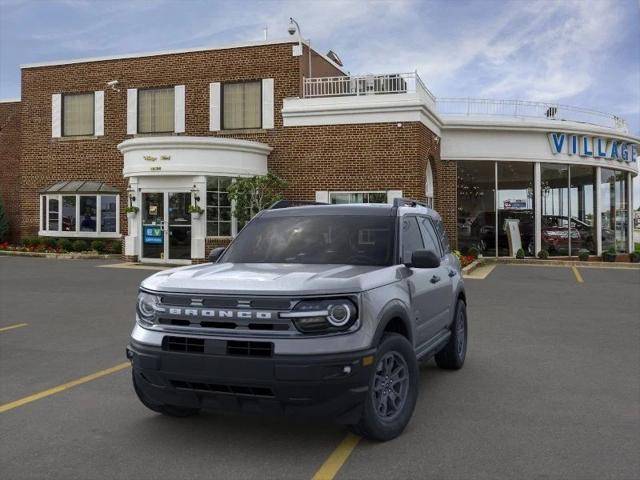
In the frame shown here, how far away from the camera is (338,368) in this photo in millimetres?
4031

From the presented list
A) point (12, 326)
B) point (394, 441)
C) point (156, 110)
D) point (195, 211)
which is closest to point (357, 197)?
point (195, 211)

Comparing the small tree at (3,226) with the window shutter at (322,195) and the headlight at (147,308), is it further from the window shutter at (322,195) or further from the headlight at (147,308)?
the headlight at (147,308)

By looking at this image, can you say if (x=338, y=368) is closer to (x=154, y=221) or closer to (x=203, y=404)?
(x=203, y=404)

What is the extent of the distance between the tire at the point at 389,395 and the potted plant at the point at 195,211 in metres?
15.6

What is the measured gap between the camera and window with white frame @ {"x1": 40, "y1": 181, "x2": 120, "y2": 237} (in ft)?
79.4

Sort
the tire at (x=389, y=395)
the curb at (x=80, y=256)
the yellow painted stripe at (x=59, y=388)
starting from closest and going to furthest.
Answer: the tire at (x=389, y=395)
the yellow painted stripe at (x=59, y=388)
the curb at (x=80, y=256)

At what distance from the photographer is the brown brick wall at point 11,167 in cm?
2733

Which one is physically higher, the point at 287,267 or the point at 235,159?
the point at 235,159

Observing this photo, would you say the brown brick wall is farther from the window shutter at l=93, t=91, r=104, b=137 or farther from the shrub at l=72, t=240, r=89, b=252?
the shrub at l=72, t=240, r=89, b=252

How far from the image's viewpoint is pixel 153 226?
21.0 meters

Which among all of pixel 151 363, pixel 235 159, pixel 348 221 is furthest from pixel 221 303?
pixel 235 159

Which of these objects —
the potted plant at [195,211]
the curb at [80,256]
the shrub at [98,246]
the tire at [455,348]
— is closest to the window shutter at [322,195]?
the potted plant at [195,211]

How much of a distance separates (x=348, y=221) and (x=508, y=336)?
13.9ft

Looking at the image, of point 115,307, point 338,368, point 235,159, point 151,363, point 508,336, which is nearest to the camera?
point 338,368
